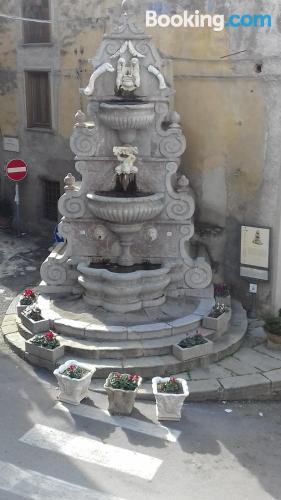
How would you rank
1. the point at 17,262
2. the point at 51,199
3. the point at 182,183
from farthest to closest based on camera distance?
the point at 51,199, the point at 17,262, the point at 182,183

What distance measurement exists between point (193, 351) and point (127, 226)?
2.85 meters

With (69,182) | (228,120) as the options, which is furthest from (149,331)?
(228,120)

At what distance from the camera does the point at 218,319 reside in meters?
10.8

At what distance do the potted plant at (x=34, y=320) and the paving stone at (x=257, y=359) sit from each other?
11.9 feet

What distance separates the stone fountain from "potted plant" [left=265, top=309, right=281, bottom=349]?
121 centimetres

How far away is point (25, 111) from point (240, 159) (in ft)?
26.2

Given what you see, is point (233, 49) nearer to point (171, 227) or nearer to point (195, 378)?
point (171, 227)

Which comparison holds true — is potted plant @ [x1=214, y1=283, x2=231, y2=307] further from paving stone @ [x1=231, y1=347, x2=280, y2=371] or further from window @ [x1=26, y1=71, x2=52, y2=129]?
window @ [x1=26, y1=71, x2=52, y2=129]

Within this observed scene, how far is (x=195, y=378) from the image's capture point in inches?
385

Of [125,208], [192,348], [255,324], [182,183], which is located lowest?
[255,324]

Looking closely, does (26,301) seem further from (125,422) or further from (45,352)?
(125,422)

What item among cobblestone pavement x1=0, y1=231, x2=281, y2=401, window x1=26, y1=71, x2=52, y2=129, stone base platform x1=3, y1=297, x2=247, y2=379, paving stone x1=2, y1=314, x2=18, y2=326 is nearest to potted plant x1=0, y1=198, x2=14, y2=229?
window x1=26, y1=71, x2=52, y2=129

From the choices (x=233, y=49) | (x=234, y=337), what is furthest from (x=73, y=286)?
(x=233, y=49)

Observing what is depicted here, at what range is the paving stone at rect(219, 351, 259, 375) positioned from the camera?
32.9 ft
